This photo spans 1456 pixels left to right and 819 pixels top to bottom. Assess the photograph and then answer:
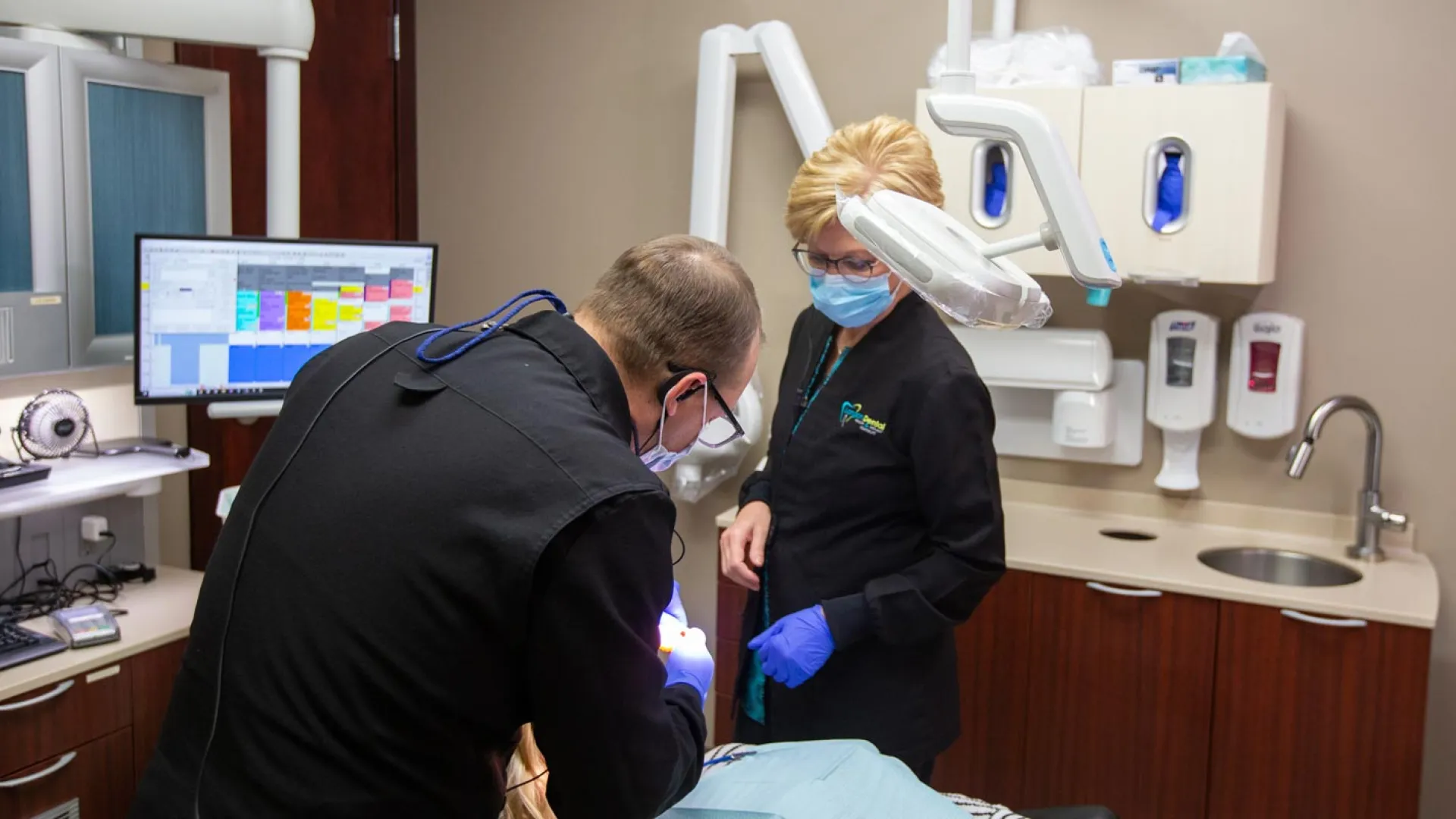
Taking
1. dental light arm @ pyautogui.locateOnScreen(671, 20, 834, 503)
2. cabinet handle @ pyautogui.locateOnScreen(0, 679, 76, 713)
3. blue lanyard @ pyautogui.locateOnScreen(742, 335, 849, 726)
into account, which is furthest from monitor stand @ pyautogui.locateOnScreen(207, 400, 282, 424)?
blue lanyard @ pyautogui.locateOnScreen(742, 335, 849, 726)

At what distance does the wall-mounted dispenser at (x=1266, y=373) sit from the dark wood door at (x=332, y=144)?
2271 mm

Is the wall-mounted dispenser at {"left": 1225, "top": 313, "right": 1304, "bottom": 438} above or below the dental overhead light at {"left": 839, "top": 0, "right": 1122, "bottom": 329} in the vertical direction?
below

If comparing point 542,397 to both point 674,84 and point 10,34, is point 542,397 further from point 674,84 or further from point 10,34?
point 674,84

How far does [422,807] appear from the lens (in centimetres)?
119

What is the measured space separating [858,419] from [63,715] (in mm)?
1438

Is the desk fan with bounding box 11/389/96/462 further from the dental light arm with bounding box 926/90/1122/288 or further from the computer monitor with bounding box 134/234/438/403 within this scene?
the dental light arm with bounding box 926/90/1122/288

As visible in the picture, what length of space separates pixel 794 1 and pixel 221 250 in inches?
61.8

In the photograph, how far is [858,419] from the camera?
1956 mm

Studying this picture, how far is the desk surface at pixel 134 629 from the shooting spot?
6.91 feet

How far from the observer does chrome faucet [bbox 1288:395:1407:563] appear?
8.64 ft

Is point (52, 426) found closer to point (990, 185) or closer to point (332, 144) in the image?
point (332, 144)

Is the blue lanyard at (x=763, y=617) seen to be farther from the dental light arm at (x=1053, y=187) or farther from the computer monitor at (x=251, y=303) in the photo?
the computer monitor at (x=251, y=303)

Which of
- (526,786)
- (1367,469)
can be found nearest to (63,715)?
(526,786)

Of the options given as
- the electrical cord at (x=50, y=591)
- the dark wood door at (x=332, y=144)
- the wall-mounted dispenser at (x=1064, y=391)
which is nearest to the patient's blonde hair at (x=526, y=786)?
the electrical cord at (x=50, y=591)
